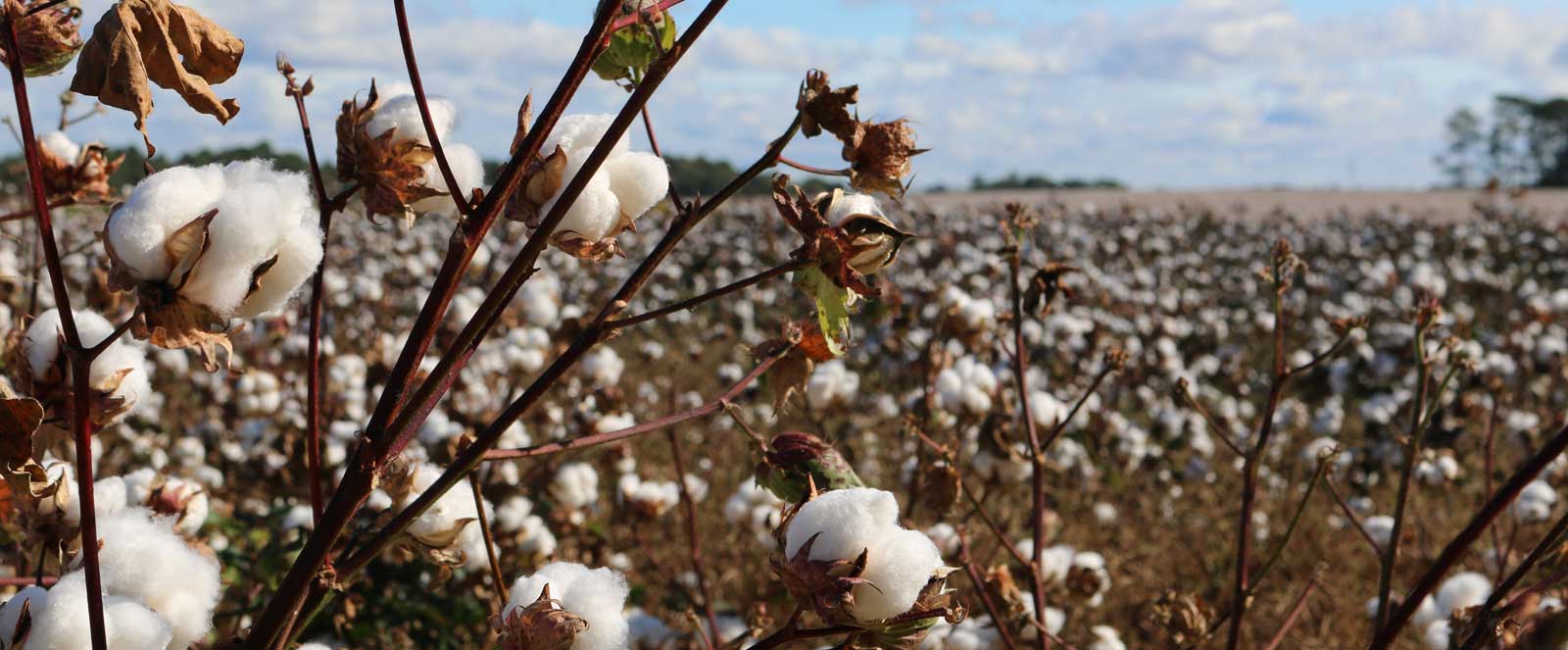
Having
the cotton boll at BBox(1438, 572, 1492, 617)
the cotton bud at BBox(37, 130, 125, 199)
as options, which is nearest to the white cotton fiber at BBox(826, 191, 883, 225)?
the cotton bud at BBox(37, 130, 125, 199)

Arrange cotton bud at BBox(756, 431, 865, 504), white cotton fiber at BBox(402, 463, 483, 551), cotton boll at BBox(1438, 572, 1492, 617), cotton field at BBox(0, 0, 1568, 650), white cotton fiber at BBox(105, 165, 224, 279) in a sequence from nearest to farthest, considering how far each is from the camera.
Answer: white cotton fiber at BBox(105, 165, 224, 279), cotton field at BBox(0, 0, 1568, 650), cotton bud at BBox(756, 431, 865, 504), white cotton fiber at BBox(402, 463, 483, 551), cotton boll at BBox(1438, 572, 1492, 617)

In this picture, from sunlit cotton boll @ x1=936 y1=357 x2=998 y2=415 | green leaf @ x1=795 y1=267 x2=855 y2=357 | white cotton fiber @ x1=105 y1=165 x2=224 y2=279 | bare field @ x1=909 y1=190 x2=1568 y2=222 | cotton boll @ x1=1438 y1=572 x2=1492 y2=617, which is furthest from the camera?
bare field @ x1=909 y1=190 x2=1568 y2=222

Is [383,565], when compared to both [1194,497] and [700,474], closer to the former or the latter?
[700,474]

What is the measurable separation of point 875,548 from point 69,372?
27.9 inches

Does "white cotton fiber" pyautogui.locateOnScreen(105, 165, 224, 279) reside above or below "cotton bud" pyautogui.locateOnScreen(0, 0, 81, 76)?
below

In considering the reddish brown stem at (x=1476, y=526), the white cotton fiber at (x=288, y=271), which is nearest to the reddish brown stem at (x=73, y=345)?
the white cotton fiber at (x=288, y=271)

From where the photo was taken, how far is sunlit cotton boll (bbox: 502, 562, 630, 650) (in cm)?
97

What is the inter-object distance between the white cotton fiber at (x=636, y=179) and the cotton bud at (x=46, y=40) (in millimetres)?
397

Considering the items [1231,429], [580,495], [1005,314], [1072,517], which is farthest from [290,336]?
[1231,429]

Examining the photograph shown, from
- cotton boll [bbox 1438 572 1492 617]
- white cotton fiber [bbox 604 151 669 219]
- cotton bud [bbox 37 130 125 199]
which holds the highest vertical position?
cotton bud [bbox 37 130 125 199]

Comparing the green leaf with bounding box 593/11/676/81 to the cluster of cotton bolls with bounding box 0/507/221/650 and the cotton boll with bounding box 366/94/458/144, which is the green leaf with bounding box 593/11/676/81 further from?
the cluster of cotton bolls with bounding box 0/507/221/650

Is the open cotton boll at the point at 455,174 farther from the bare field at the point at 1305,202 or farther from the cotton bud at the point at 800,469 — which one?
the bare field at the point at 1305,202

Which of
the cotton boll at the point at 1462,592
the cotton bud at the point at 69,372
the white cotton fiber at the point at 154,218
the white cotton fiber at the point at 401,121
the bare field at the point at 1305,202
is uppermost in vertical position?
the bare field at the point at 1305,202

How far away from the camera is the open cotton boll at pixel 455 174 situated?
3.10ft
